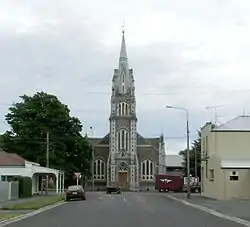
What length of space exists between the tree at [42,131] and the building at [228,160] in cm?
2441

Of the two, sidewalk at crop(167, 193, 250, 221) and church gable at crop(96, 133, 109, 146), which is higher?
church gable at crop(96, 133, 109, 146)

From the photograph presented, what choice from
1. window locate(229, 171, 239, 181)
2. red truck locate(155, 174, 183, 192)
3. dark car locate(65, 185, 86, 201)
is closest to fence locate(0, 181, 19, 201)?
dark car locate(65, 185, 86, 201)

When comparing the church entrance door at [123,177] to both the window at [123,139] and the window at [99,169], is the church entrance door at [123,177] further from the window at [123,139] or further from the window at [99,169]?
the window at [123,139]

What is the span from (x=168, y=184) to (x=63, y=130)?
24.1 m

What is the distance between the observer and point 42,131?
280ft

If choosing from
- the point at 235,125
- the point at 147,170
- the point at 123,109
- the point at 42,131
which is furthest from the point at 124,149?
the point at 235,125

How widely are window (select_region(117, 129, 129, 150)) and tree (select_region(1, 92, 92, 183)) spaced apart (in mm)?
34476

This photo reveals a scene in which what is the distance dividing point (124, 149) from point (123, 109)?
25.8 ft

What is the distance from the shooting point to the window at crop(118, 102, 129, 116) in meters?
124

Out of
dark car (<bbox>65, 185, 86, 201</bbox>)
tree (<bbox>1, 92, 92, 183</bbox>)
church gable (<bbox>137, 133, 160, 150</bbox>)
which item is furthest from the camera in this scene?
church gable (<bbox>137, 133, 160, 150</bbox>)

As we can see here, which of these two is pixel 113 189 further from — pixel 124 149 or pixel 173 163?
pixel 173 163

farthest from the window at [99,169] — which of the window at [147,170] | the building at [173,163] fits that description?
the building at [173,163]

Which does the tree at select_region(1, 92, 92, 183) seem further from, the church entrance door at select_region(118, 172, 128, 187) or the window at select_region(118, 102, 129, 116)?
the window at select_region(118, 102, 129, 116)

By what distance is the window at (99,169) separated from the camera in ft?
411
